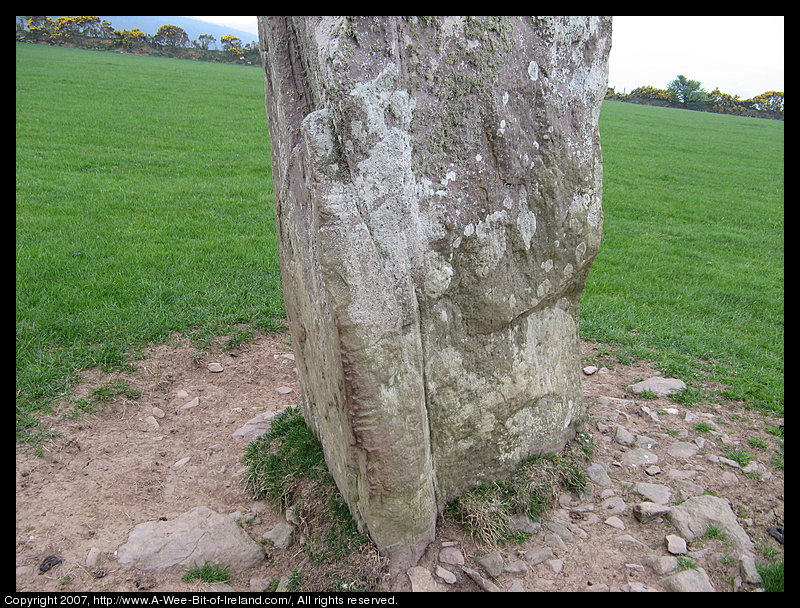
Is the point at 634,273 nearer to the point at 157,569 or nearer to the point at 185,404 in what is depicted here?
the point at 185,404

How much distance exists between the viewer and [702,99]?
33.9 metres

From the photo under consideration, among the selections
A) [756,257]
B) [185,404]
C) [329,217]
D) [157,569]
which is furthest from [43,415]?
[756,257]

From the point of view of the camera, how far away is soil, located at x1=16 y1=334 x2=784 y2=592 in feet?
10.2

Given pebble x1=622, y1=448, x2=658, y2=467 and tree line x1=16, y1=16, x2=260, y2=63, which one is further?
tree line x1=16, y1=16, x2=260, y2=63

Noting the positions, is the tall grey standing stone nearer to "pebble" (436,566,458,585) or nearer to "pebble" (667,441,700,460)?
"pebble" (436,566,458,585)

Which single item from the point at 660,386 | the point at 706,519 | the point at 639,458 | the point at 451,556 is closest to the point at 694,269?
the point at 660,386

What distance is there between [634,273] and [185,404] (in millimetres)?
5280

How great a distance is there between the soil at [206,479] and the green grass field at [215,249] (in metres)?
0.36

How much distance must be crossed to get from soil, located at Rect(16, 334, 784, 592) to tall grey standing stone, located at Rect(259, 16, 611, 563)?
0.55 meters

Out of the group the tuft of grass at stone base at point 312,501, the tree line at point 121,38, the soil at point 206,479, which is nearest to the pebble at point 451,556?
the soil at point 206,479

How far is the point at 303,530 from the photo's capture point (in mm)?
3371

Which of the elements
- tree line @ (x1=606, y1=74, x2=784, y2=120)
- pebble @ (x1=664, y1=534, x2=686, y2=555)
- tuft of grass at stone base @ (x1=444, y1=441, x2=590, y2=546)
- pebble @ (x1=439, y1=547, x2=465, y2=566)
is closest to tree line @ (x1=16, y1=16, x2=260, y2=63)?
tree line @ (x1=606, y1=74, x2=784, y2=120)

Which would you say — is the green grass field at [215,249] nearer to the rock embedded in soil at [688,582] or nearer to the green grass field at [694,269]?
the green grass field at [694,269]

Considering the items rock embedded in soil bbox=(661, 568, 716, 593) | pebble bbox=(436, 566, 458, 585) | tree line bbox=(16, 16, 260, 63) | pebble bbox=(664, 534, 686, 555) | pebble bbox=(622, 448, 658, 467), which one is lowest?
pebble bbox=(436, 566, 458, 585)
